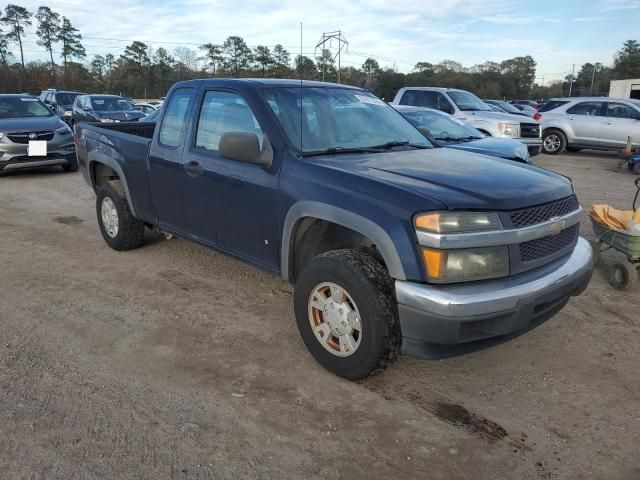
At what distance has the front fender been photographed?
2.90m

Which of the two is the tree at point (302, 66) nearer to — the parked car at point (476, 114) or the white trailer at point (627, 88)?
the parked car at point (476, 114)

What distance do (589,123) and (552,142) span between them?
1184mm

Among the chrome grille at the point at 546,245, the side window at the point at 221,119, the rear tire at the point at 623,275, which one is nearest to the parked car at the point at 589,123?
the rear tire at the point at 623,275

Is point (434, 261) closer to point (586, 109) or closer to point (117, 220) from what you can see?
point (117, 220)

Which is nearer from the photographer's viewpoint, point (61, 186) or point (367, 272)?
point (367, 272)

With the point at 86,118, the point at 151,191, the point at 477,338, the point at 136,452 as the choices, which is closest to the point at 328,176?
the point at 477,338

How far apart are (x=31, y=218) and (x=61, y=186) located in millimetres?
2659

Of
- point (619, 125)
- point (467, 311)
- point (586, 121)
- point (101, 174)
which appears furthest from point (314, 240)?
point (586, 121)

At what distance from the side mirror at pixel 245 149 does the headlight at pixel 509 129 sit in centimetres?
1052

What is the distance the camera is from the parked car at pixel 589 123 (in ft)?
50.6

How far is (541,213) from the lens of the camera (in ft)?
10.3

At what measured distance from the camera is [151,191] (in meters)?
4.91

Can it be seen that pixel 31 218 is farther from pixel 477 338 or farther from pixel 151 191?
pixel 477 338

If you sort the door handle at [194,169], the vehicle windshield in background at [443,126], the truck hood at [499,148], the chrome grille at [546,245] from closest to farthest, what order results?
1. the chrome grille at [546,245]
2. the door handle at [194,169]
3. the truck hood at [499,148]
4. the vehicle windshield in background at [443,126]
